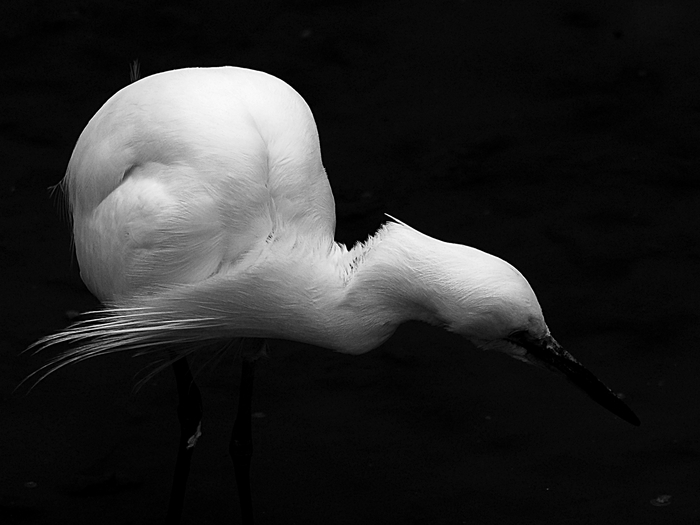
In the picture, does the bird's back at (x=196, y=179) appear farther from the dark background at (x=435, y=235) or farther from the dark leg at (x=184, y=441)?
the dark background at (x=435, y=235)

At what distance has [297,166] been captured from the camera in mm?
2857

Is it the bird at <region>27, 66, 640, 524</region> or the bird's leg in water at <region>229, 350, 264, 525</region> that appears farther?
the bird's leg in water at <region>229, 350, 264, 525</region>

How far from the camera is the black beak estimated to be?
2.57 metres

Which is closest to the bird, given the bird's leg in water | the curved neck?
the curved neck

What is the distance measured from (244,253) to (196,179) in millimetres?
218

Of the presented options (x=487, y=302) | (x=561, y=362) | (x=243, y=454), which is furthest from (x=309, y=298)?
(x=243, y=454)

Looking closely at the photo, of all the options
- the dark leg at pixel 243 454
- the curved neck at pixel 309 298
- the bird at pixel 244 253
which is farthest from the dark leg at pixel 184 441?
the curved neck at pixel 309 298

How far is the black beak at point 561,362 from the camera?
257 centimetres

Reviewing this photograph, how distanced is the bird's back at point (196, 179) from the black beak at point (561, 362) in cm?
58

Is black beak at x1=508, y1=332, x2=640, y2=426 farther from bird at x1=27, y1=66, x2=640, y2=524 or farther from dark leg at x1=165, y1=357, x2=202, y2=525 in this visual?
dark leg at x1=165, y1=357, x2=202, y2=525

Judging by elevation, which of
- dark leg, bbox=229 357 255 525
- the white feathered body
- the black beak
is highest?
the white feathered body

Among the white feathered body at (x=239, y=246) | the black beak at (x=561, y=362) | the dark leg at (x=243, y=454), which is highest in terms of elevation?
the white feathered body at (x=239, y=246)

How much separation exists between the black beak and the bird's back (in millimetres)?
583

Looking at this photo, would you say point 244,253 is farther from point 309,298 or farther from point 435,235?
point 435,235
